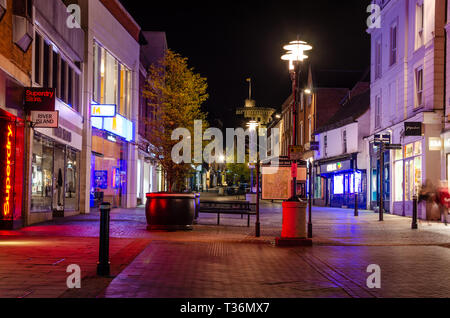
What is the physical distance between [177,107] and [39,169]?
1014 centimetres

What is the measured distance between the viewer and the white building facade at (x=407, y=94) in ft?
76.3

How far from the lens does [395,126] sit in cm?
2808

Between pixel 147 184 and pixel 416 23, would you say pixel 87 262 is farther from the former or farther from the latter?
pixel 147 184

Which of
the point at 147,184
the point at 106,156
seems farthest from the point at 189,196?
the point at 147,184

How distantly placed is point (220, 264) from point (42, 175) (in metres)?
11.1

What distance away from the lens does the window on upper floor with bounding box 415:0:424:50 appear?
25062 millimetres

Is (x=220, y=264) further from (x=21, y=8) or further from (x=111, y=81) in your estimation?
(x=111, y=81)

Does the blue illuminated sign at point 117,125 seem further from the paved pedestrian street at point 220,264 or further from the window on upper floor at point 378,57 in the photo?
the window on upper floor at point 378,57

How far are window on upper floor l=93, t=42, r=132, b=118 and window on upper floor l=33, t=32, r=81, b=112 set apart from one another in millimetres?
2849

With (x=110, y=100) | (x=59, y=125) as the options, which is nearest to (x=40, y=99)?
(x=59, y=125)

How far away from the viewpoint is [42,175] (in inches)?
776

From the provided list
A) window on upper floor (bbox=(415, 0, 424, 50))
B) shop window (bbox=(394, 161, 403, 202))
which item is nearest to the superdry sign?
window on upper floor (bbox=(415, 0, 424, 50))

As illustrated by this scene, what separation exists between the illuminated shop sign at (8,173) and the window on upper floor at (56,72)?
9.80ft
